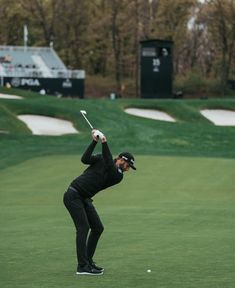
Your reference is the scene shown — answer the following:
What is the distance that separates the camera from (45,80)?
68.1m

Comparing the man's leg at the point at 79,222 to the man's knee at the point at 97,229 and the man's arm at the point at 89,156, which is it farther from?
the man's arm at the point at 89,156

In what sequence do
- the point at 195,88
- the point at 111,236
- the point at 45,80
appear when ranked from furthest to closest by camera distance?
the point at 195,88
the point at 45,80
the point at 111,236

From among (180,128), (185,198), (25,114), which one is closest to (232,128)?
(180,128)

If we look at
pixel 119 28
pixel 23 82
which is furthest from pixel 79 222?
pixel 119 28

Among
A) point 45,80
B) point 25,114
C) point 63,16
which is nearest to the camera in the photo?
point 25,114

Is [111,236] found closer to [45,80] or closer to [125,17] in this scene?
[45,80]

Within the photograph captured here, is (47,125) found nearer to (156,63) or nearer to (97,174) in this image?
(156,63)

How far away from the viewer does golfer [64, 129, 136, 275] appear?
1101 cm

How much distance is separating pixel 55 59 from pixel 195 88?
14324mm

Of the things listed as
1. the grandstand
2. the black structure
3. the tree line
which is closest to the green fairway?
the black structure

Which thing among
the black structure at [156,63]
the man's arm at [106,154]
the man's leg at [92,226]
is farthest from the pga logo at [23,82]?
the man's arm at [106,154]

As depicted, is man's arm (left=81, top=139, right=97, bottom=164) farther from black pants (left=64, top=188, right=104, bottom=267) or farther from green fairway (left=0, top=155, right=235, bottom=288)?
green fairway (left=0, top=155, right=235, bottom=288)

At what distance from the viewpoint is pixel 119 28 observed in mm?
87688

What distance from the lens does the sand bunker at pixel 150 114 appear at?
48781 millimetres
